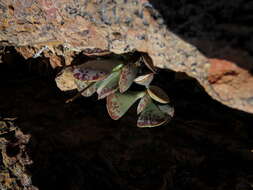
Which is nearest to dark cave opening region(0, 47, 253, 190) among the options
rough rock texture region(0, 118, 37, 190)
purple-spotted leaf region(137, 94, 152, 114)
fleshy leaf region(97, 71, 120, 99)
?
rough rock texture region(0, 118, 37, 190)

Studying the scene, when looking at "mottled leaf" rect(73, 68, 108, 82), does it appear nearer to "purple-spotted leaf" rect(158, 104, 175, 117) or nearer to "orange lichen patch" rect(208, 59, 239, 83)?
"purple-spotted leaf" rect(158, 104, 175, 117)

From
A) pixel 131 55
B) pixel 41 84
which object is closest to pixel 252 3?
pixel 131 55

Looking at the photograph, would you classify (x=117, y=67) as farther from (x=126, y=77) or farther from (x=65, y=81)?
(x=65, y=81)

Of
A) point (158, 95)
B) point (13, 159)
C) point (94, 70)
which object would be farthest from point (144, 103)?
point (13, 159)

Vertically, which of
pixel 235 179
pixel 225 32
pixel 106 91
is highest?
pixel 225 32

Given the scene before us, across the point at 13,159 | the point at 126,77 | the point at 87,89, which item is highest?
the point at 126,77

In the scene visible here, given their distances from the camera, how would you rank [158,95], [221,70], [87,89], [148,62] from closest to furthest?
1. [221,70]
2. [148,62]
3. [158,95]
4. [87,89]

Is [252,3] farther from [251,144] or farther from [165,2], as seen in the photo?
[251,144]
